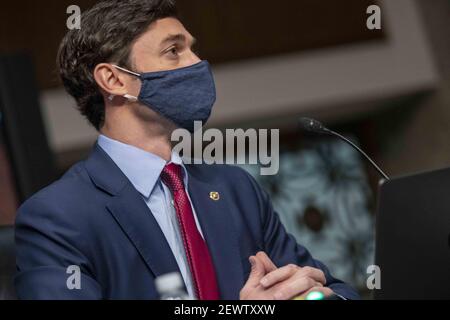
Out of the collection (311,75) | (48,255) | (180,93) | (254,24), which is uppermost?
(254,24)

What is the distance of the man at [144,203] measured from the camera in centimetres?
181

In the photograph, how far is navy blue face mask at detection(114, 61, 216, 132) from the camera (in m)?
2.11

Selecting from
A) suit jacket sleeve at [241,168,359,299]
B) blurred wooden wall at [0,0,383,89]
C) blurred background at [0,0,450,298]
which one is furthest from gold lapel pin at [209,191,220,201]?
blurred wooden wall at [0,0,383,89]

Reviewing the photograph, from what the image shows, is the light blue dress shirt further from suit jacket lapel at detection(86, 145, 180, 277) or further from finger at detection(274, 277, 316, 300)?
finger at detection(274, 277, 316, 300)

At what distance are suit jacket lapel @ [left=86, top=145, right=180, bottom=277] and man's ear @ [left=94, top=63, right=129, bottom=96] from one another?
0.69ft

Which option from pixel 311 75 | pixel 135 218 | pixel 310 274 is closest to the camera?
pixel 310 274

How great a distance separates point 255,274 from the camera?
1753 millimetres

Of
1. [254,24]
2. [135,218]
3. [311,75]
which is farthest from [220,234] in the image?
→ [254,24]

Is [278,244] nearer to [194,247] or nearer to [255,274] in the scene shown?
[194,247]

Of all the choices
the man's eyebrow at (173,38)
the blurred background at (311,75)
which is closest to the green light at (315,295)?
the man's eyebrow at (173,38)

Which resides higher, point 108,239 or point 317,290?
point 108,239

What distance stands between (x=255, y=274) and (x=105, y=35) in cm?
71

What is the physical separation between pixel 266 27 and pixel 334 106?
0.54 m

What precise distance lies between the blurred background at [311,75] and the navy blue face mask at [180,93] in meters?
2.14
